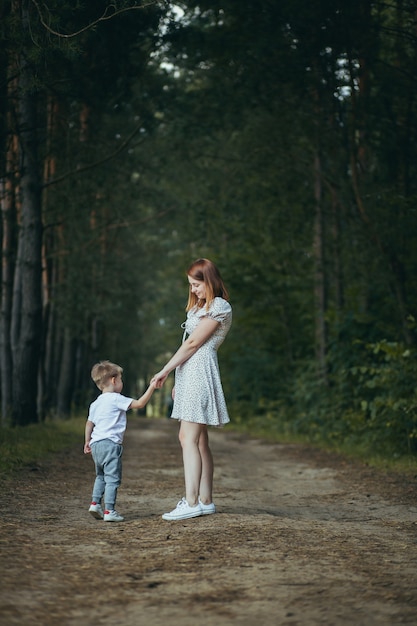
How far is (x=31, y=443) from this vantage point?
13.8 metres

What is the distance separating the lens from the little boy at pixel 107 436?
7.33m

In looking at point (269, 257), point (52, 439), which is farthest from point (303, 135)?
point (52, 439)

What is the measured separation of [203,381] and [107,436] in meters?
0.93

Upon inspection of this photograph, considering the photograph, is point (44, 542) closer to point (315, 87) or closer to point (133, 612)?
point (133, 612)

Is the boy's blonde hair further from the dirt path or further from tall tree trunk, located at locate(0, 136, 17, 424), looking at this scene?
tall tree trunk, located at locate(0, 136, 17, 424)

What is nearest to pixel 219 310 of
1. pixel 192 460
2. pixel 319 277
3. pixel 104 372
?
pixel 104 372

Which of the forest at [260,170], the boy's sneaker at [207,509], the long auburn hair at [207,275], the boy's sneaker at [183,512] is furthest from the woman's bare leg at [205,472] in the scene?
the forest at [260,170]

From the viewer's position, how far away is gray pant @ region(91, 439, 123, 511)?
24.1ft

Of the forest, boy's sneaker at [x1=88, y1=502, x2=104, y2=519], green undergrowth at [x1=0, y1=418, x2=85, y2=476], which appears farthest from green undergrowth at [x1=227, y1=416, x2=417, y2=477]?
boy's sneaker at [x1=88, y1=502, x2=104, y2=519]

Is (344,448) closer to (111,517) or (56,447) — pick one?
(56,447)

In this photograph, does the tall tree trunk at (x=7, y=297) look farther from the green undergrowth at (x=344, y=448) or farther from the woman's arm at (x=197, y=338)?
the woman's arm at (x=197, y=338)

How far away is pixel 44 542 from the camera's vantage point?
20.5ft

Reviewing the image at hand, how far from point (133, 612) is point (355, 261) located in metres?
13.5

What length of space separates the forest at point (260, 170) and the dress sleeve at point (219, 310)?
439 centimetres
